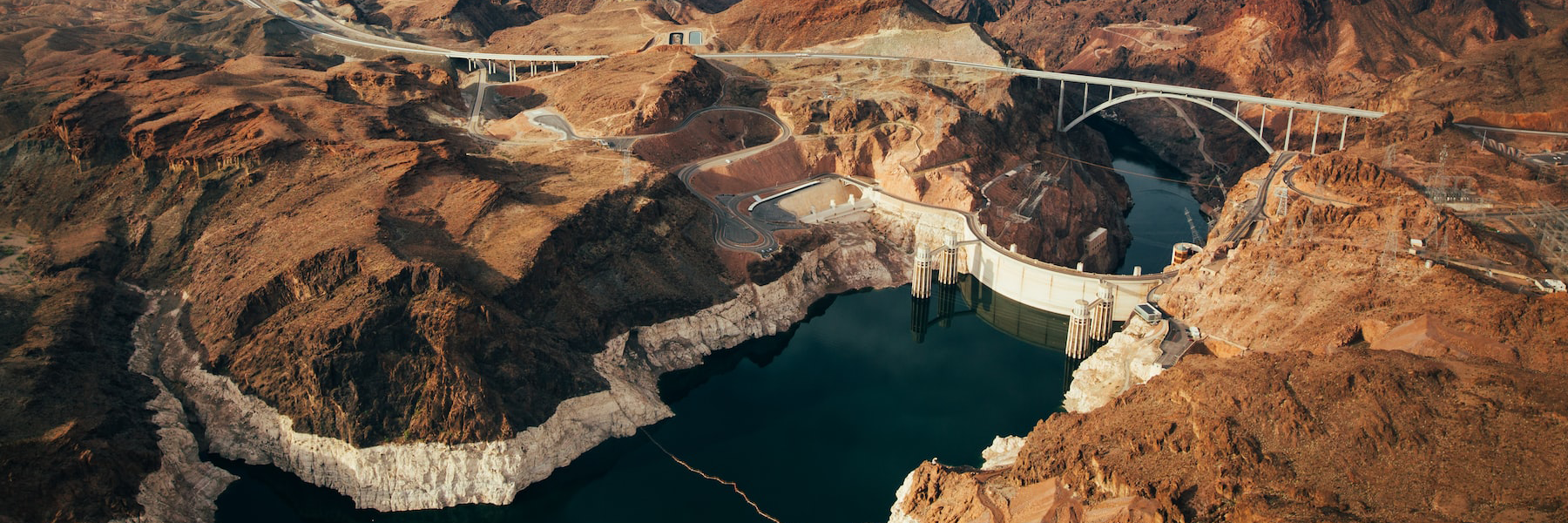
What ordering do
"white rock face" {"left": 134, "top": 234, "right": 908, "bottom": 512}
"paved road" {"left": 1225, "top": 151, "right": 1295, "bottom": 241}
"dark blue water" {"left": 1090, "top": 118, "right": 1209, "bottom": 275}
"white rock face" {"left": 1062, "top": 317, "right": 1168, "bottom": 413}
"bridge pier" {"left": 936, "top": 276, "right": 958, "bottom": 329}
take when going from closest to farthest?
"white rock face" {"left": 134, "top": 234, "right": 908, "bottom": 512} < "white rock face" {"left": 1062, "top": 317, "right": 1168, "bottom": 413} < "paved road" {"left": 1225, "top": 151, "right": 1295, "bottom": 241} < "bridge pier" {"left": 936, "top": 276, "right": 958, "bottom": 329} < "dark blue water" {"left": 1090, "top": 118, "right": 1209, "bottom": 275}

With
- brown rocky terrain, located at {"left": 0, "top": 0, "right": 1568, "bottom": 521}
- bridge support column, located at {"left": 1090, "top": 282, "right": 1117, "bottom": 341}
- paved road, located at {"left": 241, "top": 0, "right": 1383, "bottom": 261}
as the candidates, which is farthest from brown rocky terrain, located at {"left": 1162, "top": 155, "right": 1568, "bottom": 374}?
paved road, located at {"left": 241, "top": 0, "right": 1383, "bottom": 261}

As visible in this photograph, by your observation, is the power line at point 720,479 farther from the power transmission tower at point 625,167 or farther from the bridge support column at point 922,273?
the bridge support column at point 922,273

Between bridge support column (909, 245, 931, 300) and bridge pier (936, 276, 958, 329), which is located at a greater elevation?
bridge support column (909, 245, 931, 300)

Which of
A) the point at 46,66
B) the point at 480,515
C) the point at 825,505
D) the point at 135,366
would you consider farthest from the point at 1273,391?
the point at 46,66

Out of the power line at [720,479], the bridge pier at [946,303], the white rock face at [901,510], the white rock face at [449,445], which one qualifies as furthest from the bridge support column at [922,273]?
the white rock face at [901,510]

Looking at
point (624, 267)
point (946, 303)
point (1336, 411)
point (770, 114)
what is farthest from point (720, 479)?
point (770, 114)

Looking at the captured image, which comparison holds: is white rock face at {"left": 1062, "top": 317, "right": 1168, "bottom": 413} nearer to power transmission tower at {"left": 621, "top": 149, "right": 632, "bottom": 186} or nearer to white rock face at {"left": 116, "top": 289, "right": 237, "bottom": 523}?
power transmission tower at {"left": 621, "top": 149, "right": 632, "bottom": 186}

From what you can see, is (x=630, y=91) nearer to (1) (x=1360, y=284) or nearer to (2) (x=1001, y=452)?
(2) (x=1001, y=452)

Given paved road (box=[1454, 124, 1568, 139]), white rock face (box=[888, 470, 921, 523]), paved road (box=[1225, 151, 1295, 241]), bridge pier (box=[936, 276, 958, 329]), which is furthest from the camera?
paved road (box=[1454, 124, 1568, 139])
